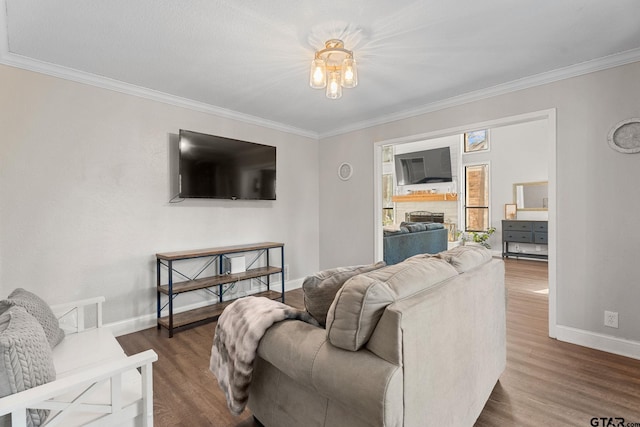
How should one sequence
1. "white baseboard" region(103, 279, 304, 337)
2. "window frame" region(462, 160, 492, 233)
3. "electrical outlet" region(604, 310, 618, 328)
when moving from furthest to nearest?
"window frame" region(462, 160, 492, 233) < "white baseboard" region(103, 279, 304, 337) < "electrical outlet" region(604, 310, 618, 328)

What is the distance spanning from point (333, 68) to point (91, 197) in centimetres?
241

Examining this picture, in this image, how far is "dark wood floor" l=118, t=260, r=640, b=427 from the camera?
1.74 m

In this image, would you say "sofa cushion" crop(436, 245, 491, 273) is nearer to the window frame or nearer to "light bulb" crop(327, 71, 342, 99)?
"light bulb" crop(327, 71, 342, 99)

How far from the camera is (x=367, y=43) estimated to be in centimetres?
223

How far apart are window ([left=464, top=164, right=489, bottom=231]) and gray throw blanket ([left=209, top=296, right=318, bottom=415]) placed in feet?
23.0

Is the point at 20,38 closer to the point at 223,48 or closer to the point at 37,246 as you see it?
the point at 223,48

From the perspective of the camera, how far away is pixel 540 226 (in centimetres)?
625

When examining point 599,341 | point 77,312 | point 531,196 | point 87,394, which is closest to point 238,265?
point 77,312

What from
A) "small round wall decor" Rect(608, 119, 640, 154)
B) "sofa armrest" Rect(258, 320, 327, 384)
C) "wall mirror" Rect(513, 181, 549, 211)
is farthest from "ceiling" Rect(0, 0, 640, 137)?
"wall mirror" Rect(513, 181, 549, 211)

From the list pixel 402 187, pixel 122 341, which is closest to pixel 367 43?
pixel 122 341

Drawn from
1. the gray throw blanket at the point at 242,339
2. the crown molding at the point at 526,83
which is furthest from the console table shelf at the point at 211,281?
the crown molding at the point at 526,83

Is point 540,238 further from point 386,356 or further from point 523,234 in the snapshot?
point 386,356

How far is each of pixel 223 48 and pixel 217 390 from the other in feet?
7.93

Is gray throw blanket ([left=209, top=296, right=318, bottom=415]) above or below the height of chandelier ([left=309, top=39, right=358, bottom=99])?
below
